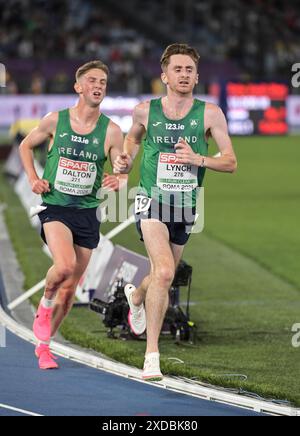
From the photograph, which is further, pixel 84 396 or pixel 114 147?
pixel 114 147

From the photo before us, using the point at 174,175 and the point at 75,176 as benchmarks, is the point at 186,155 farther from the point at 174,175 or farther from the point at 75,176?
the point at 75,176

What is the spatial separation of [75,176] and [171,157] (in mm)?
906

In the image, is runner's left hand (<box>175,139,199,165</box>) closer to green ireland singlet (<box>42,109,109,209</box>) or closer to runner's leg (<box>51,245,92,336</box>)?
green ireland singlet (<box>42,109,109,209</box>)

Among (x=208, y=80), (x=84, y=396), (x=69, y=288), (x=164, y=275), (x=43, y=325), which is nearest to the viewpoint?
(x=84, y=396)

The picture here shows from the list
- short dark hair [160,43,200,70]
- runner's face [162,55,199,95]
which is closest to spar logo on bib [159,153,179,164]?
runner's face [162,55,199,95]

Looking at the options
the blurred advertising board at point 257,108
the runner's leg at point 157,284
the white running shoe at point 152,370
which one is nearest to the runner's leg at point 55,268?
the runner's leg at point 157,284

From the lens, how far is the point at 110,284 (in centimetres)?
1259

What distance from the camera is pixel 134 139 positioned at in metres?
10.1

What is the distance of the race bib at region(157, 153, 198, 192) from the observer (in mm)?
9711

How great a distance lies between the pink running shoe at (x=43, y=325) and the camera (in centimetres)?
1025

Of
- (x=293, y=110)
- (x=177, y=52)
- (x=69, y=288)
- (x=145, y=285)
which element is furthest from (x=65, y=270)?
(x=293, y=110)

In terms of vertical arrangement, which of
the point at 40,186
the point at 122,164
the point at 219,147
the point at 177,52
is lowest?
the point at 40,186

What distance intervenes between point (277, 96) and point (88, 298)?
107 ft
